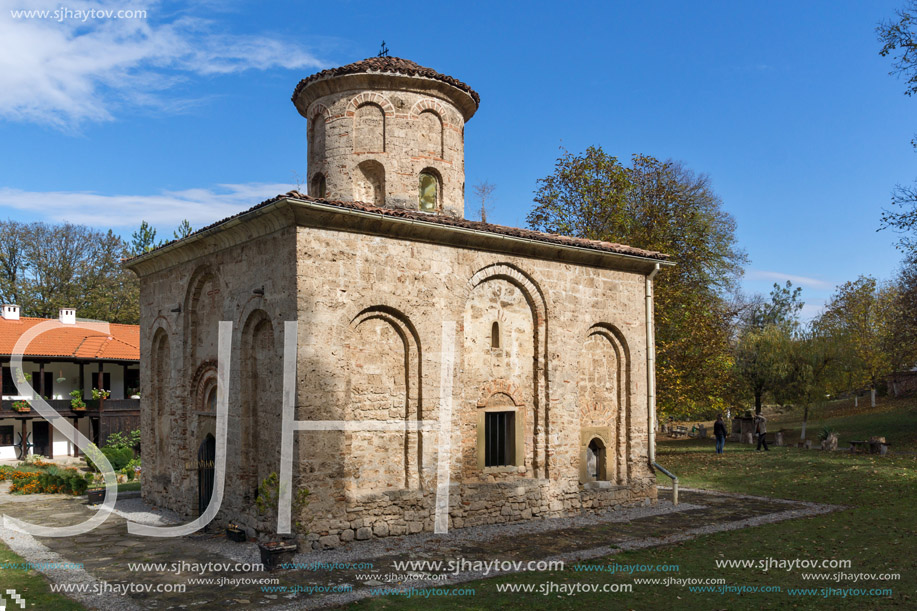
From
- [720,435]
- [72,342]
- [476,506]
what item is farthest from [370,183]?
[72,342]

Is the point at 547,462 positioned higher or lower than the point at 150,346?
lower

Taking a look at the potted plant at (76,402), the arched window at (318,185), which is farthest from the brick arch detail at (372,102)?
the potted plant at (76,402)

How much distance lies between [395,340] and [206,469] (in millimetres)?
4483

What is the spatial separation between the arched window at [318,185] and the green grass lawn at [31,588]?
8504 millimetres

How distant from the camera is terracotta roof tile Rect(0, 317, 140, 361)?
27438 mm

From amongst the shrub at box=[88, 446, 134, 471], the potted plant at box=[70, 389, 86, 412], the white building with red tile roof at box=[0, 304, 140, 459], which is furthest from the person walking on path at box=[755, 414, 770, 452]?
the potted plant at box=[70, 389, 86, 412]

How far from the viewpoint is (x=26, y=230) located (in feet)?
→ 126

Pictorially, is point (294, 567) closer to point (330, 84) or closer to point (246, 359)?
point (246, 359)

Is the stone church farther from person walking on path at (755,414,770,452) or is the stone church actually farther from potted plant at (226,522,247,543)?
person walking on path at (755,414,770,452)

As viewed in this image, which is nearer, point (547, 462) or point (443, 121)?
point (547, 462)

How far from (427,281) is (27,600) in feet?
23.7

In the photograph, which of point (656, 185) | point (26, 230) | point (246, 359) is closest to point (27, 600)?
point (246, 359)

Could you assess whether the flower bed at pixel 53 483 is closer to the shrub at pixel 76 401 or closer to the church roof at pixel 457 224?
the church roof at pixel 457 224

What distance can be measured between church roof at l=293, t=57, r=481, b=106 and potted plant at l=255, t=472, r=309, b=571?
8351mm
